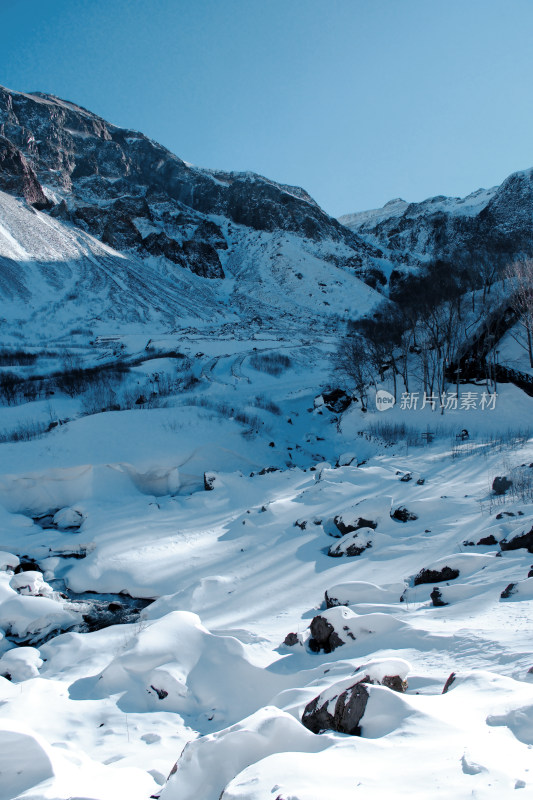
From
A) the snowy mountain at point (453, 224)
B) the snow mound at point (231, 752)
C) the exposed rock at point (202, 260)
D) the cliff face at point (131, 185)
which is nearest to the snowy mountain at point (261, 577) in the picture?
the snow mound at point (231, 752)

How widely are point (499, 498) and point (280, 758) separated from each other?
33.9 ft

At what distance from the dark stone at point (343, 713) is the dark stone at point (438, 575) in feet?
13.4

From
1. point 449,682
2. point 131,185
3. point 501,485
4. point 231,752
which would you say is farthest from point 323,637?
point 131,185

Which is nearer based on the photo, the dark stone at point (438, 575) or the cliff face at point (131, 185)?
the dark stone at point (438, 575)

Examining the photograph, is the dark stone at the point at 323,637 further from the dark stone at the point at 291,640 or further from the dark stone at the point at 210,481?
the dark stone at the point at 210,481

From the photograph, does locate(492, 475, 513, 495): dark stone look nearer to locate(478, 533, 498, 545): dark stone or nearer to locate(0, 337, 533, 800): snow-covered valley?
locate(0, 337, 533, 800): snow-covered valley

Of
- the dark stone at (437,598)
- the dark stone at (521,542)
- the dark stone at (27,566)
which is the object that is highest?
the dark stone at (521,542)

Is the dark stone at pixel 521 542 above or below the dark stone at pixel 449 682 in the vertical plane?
below

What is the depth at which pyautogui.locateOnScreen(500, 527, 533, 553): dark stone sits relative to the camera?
709 centimetres

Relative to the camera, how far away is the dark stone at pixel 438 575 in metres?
6.91

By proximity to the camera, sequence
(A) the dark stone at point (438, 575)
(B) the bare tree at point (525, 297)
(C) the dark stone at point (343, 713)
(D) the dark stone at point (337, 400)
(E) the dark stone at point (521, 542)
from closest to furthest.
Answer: (C) the dark stone at point (343, 713) < (A) the dark stone at point (438, 575) < (E) the dark stone at point (521, 542) < (B) the bare tree at point (525, 297) < (D) the dark stone at point (337, 400)

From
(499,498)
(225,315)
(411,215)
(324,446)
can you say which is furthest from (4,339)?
(411,215)

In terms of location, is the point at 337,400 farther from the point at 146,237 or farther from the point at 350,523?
the point at 146,237

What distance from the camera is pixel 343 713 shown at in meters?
3.16
